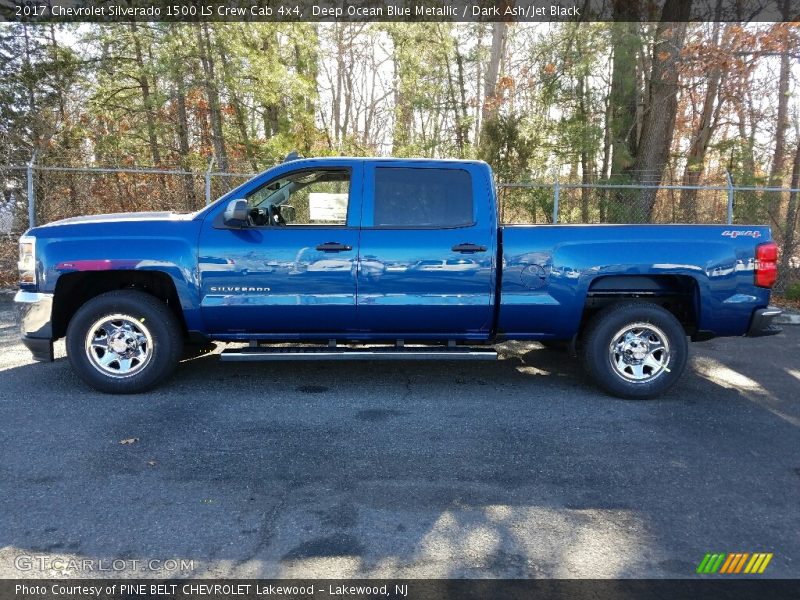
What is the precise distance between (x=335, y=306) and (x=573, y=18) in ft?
45.9

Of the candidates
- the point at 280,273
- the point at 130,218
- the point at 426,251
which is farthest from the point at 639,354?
the point at 130,218

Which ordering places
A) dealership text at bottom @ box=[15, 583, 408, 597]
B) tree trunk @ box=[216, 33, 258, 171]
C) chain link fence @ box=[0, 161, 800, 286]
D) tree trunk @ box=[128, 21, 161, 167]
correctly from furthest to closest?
tree trunk @ box=[128, 21, 161, 167], tree trunk @ box=[216, 33, 258, 171], chain link fence @ box=[0, 161, 800, 286], dealership text at bottom @ box=[15, 583, 408, 597]

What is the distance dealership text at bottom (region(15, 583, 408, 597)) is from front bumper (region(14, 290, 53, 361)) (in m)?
3.02

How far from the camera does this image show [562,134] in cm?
1537

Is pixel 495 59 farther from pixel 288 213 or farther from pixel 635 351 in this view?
pixel 635 351

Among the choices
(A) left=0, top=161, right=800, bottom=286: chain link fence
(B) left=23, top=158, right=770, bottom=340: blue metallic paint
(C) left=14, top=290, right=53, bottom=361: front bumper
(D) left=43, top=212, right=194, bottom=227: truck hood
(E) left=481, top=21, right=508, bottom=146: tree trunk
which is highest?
(E) left=481, top=21, right=508, bottom=146: tree trunk

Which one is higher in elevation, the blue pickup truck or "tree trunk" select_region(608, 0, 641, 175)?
"tree trunk" select_region(608, 0, 641, 175)

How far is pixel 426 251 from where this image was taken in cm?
525

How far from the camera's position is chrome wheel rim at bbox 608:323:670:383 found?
5375mm

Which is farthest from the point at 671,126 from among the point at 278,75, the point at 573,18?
the point at 278,75

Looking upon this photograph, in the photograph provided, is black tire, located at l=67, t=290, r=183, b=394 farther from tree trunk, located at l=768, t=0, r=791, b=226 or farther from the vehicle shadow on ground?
tree trunk, located at l=768, t=0, r=791, b=226

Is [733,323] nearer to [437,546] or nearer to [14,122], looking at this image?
[437,546]

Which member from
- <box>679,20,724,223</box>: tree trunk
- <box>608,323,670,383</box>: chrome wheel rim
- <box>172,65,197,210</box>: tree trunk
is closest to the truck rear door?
<box>608,323,670,383</box>: chrome wheel rim

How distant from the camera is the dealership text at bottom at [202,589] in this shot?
260 centimetres
